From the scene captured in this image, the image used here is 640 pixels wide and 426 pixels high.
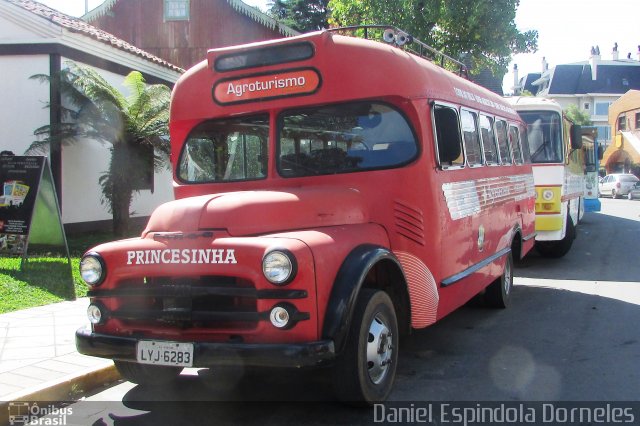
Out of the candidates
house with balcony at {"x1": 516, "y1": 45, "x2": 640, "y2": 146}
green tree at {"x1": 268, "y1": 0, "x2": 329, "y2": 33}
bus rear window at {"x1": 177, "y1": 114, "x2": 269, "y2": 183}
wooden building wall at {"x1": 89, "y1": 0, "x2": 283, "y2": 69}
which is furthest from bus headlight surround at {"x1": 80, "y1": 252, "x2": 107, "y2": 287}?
house with balcony at {"x1": 516, "y1": 45, "x2": 640, "y2": 146}

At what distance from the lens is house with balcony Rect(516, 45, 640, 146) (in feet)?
189

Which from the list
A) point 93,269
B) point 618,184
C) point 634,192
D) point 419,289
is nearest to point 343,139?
point 419,289

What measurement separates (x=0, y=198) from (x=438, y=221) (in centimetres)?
707

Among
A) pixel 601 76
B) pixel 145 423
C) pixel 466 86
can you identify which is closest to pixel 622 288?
pixel 466 86

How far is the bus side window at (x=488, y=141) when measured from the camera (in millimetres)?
6777

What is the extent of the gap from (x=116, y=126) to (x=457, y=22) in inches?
377

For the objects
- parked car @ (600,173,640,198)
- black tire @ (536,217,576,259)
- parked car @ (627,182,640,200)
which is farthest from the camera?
parked car @ (600,173,640,198)

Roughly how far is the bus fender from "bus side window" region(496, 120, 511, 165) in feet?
13.2

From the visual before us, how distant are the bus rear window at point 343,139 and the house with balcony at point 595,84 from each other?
57700 millimetres

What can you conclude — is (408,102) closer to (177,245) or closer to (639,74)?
(177,245)

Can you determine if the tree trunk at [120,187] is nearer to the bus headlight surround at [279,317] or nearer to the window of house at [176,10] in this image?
the bus headlight surround at [279,317]

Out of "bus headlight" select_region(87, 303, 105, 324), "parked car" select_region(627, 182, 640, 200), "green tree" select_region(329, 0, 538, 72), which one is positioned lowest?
"bus headlight" select_region(87, 303, 105, 324)

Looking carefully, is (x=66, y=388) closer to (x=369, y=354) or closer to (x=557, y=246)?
(x=369, y=354)

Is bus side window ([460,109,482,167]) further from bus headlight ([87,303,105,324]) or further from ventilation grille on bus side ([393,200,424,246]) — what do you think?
bus headlight ([87,303,105,324])
